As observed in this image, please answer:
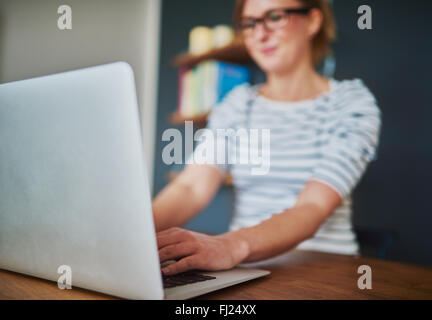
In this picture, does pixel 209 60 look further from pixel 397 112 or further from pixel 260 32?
pixel 397 112

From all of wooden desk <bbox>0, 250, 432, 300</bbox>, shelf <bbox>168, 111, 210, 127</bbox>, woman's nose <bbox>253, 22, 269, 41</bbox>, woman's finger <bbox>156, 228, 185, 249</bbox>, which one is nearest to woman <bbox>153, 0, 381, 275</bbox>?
woman's nose <bbox>253, 22, 269, 41</bbox>

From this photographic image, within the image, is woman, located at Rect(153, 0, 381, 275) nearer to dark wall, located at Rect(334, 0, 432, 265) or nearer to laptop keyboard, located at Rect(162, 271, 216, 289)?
dark wall, located at Rect(334, 0, 432, 265)

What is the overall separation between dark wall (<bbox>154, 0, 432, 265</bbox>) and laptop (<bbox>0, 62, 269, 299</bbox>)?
48.7 inches

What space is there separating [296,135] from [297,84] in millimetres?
253

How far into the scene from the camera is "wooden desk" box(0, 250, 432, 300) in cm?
58

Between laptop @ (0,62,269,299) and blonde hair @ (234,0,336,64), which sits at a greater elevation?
blonde hair @ (234,0,336,64)

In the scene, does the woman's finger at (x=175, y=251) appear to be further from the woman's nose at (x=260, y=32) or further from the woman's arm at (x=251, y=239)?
the woman's nose at (x=260, y=32)

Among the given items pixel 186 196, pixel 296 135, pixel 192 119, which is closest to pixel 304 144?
pixel 296 135

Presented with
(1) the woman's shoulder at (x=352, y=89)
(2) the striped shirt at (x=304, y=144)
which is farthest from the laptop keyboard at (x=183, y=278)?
(1) the woman's shoulder at (x=352, y=89)

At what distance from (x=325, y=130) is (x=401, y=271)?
67cm

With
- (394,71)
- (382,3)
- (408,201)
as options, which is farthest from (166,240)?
(382,3)

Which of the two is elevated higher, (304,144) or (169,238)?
(304,144)

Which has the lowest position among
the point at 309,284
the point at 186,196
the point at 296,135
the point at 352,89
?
the point at 309,284

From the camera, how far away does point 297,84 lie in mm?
1634
